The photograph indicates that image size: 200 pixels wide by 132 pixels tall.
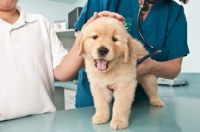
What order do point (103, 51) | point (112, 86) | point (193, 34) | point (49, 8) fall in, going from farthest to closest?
1. point (49, 8)
2. point (193, 34)
3. point (112, 86)
4. point (103, 51)

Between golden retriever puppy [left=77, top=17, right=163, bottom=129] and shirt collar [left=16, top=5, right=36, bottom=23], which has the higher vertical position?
shirt collar [left=16, top=5, right=36, bottom=23]

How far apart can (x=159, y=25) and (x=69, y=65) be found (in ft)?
1.44

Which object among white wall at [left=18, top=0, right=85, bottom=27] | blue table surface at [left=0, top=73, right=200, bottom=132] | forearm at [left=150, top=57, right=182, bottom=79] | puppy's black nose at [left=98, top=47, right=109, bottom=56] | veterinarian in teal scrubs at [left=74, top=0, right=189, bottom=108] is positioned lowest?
blue table surface at [left=0, top=73, right=200, bottom=132]

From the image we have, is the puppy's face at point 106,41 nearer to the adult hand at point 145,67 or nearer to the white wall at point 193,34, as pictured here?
the adult hand at point 145,67

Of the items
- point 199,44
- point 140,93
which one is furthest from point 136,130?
point 199,44

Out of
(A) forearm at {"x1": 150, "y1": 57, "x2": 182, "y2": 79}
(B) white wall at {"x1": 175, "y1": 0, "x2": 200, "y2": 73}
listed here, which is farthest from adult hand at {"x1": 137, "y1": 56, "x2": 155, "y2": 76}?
(B) white wall at {"x1": 175, "y1": 0, "x2": 200, "y2": 73}

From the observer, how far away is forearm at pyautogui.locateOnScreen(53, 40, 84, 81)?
770 mm

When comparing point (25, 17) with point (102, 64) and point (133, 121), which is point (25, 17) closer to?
point (102, 64)

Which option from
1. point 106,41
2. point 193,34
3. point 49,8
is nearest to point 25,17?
point 106,41

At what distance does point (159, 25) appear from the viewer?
879 millimetres

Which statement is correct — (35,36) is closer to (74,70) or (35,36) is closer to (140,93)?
(74,70)

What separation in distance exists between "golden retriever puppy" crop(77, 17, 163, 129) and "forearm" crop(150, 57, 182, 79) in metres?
0.19

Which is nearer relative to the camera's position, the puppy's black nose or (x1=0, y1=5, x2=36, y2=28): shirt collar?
the puppy's black nose

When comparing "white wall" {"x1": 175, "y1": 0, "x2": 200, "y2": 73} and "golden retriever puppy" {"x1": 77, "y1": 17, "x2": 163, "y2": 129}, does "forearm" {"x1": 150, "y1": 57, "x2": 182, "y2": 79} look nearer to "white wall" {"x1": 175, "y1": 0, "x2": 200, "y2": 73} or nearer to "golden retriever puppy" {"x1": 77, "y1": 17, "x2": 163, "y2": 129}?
"golden retriever puppy" {"x1": 77, "y1": 17, "x2": 163, "y2": 129}
